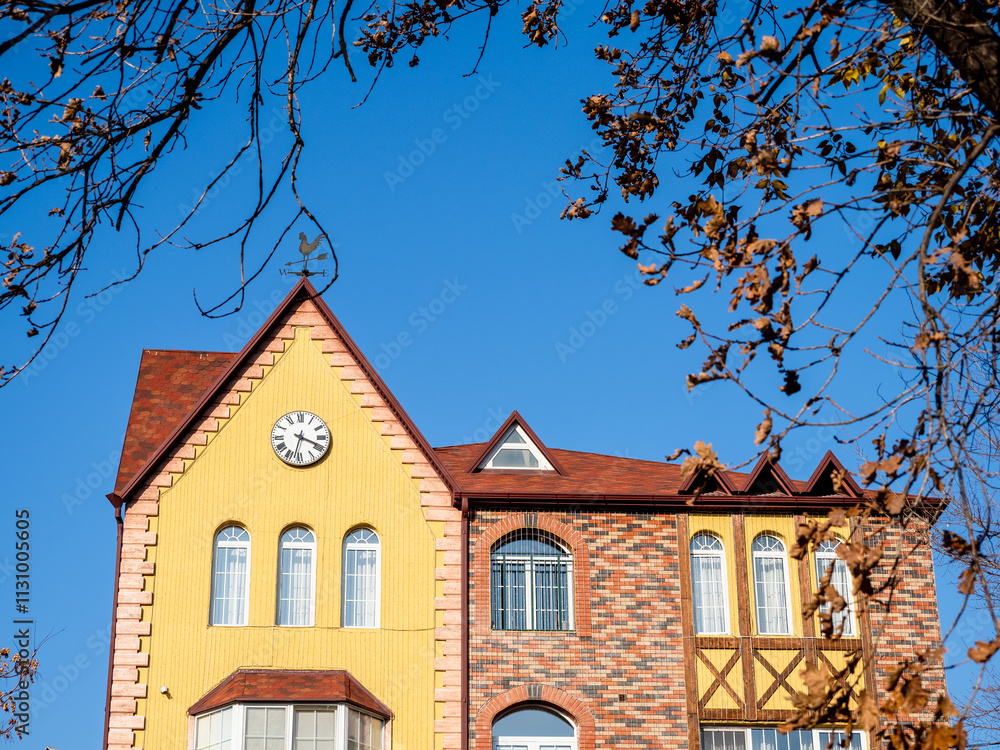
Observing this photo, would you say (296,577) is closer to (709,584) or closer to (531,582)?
(531,582)

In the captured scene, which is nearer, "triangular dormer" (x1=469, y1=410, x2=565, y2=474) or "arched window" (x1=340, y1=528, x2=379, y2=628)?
"arched window" (x1=340, y1=528, x2=379, y2=628)

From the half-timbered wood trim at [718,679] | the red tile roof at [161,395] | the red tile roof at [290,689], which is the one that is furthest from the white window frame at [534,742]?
the red tile roof at [161,395]

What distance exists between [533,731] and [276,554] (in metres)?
5.16

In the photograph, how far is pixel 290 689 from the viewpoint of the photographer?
19.3m

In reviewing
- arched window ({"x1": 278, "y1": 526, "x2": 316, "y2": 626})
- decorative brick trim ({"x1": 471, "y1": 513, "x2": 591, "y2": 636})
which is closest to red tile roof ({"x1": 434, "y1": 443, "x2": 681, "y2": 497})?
decorative brick trim ({"x1": 471, "y1": 513, "x2": 591, "y2": 636})

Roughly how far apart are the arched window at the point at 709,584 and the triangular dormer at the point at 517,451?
3.03m

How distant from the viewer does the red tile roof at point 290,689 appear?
1914 centimetres

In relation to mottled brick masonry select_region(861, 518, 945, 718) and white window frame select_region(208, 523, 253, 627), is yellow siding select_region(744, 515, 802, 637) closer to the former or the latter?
mottled brick masonry select_region(861, 518, 945, 718)

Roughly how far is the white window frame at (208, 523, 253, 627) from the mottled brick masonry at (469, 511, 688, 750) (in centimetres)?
372

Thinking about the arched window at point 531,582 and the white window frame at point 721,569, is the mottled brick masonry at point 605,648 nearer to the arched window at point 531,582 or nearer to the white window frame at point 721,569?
the arched window at point 531,582

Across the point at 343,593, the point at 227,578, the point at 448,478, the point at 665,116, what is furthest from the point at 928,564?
the point at 665,116

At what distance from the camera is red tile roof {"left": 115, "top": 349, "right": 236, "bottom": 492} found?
862 inches

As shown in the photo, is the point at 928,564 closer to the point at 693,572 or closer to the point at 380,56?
the point at 693,572

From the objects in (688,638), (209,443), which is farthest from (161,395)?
(688,638)
